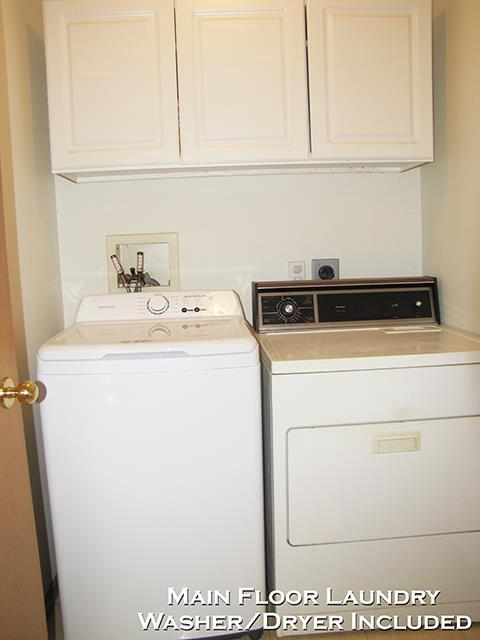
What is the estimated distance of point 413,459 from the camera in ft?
4.56

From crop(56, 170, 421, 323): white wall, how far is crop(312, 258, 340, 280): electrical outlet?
30 millimetres

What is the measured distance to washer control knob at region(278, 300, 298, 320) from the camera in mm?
1823

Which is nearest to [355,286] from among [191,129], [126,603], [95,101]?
[191,129]

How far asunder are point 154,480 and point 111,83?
135 centimetres

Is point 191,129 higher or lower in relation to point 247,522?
higher

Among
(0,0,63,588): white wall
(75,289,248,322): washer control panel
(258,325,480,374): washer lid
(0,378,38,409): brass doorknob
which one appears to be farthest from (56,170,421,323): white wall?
(0,378,38,409): brass doorknob

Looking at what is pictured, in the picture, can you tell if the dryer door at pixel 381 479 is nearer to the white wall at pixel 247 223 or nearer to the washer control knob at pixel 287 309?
the washer control knob at pixel 287 309

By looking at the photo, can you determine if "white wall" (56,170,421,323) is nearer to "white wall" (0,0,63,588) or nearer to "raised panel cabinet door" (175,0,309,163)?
"white wall" (0,0,63,588)

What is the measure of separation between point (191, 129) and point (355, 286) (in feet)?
2.92

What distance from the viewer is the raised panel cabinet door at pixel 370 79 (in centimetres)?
161

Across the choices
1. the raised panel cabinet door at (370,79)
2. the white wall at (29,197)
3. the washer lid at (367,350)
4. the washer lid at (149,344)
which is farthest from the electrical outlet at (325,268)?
the white wall at (29,197)

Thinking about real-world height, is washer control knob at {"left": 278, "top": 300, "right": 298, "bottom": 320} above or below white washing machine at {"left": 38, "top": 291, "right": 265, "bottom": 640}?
above

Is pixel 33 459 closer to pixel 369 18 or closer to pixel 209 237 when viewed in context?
pixel 209 237

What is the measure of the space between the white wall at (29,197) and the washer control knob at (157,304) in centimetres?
42
